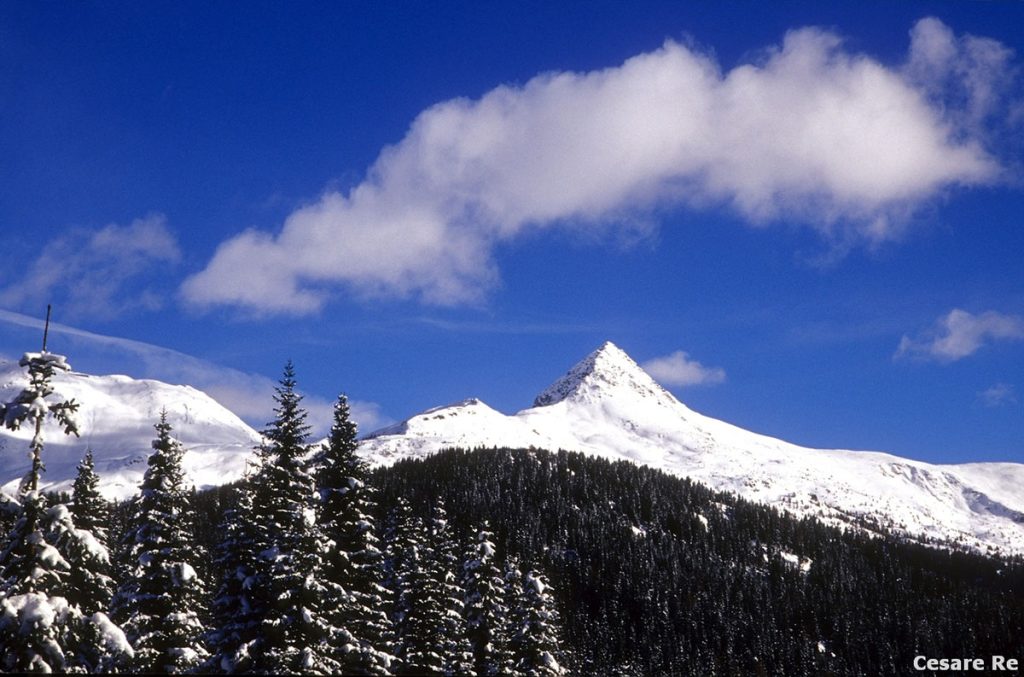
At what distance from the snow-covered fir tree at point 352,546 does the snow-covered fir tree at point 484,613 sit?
24.1 ft

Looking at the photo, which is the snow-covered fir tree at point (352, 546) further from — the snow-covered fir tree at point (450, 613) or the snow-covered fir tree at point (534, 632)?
the snow-covered fir tree at point (534, 632)

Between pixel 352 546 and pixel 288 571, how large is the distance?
6673 millimetres

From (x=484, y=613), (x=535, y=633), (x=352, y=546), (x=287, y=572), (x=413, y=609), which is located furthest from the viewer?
(x=535, y=633)

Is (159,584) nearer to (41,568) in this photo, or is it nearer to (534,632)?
(41,568)

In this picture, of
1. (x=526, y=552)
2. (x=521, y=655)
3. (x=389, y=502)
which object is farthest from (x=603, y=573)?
(x=521, y=655)

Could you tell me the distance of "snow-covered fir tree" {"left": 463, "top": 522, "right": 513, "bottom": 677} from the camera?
42.6 m

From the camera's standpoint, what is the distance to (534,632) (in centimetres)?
4491

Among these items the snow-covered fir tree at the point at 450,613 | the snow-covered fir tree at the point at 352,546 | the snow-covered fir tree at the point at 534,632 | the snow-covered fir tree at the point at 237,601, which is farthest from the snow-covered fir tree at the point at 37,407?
the snow-covered fir tree at the point at 534,632

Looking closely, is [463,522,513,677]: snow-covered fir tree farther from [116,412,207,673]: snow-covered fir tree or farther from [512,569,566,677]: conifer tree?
[116,412,207,673]: snow-covered fir tree

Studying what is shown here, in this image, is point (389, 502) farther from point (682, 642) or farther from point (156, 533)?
point (156, 533)

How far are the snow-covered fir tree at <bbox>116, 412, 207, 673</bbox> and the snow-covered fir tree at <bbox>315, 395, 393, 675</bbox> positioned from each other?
17.3 feet

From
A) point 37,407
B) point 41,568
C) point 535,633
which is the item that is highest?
point 37,407

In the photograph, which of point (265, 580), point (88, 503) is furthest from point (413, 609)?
point (88, 503)

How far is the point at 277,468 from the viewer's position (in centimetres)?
3067
